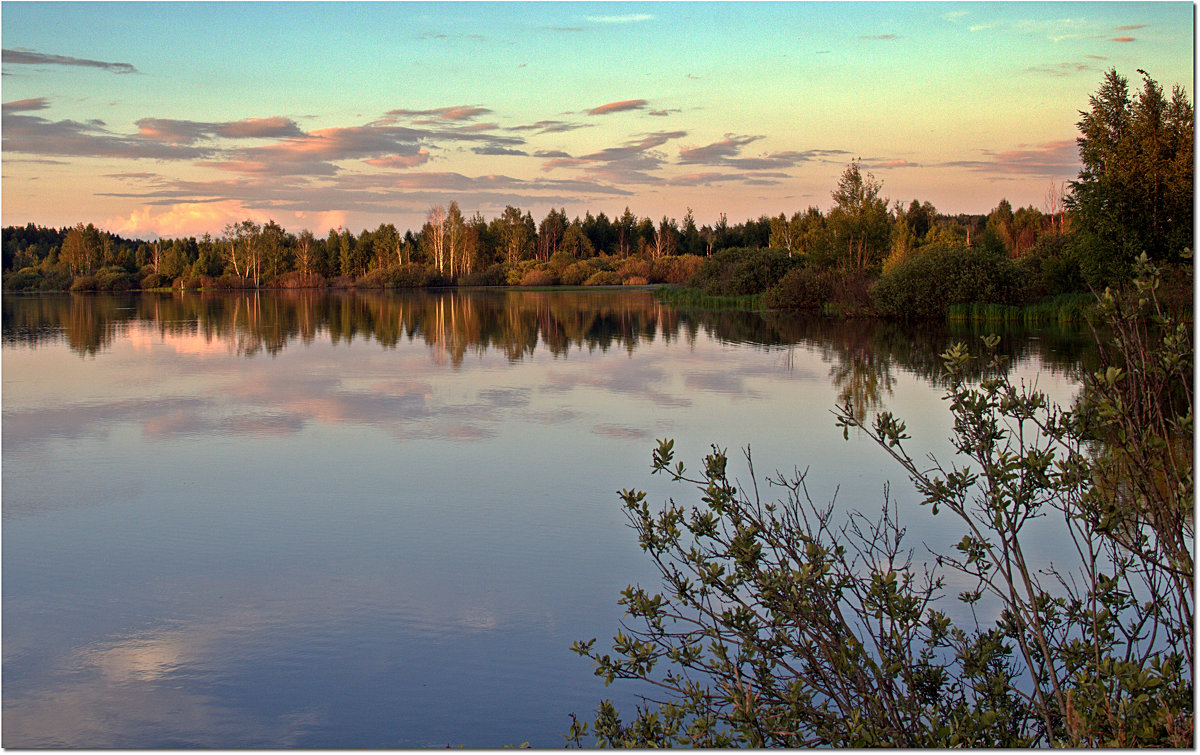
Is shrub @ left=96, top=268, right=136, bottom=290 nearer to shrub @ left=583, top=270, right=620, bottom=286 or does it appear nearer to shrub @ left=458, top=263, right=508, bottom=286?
shrub @ left=458, top=263, right=508, bottom=286

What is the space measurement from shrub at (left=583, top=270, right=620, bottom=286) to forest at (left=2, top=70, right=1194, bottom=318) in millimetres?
130

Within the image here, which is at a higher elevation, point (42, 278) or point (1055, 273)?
point (1055, 273)

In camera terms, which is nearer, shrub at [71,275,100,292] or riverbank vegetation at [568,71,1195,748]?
riverbank vegetation at [568,71,1195,748]

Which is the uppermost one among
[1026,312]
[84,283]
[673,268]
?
[673,268]

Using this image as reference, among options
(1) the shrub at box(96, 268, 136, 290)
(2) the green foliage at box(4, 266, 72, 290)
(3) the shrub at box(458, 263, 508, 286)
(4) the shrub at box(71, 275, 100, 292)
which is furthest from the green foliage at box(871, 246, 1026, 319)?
(2) the green foliage at box(4, 266, 72, 290)

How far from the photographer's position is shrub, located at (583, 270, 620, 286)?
64062 mm

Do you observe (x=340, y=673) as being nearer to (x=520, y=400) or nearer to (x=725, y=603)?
(x=725, y=603)

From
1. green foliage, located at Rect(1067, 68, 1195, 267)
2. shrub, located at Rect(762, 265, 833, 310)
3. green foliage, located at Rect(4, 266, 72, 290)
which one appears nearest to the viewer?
green foliage, located at Rect(1067, 68, 1195, 267)

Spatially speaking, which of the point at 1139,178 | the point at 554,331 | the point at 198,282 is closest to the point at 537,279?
the point at 198,282

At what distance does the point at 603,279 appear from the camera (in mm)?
64438

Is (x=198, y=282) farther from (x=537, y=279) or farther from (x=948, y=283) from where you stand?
(x=948, y=283)

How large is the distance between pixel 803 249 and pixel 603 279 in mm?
20862

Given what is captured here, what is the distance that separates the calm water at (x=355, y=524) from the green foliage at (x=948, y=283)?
834cm

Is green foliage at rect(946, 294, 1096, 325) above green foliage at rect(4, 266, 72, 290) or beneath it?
beneath
